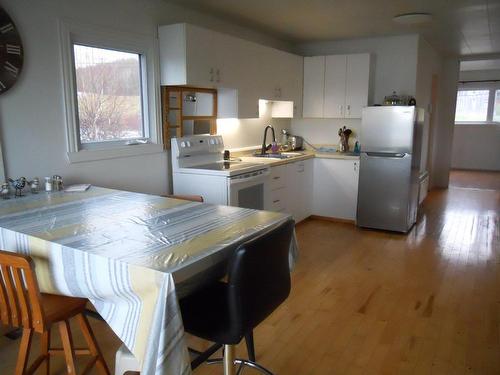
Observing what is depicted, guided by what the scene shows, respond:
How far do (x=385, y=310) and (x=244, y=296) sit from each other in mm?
1715

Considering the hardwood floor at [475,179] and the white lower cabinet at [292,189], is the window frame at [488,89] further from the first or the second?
the white lower cabinet at [292,189]

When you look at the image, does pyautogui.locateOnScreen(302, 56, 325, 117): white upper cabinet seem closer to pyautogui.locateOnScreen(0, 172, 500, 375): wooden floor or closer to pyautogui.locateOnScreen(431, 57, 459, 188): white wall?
pyautogui.locateOnScreen(0, 172, 500, 375): wooden floor

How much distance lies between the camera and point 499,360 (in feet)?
7.46

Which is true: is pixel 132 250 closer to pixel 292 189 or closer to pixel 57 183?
pixel 57 183

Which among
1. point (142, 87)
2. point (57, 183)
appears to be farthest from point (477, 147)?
point (57, 183)

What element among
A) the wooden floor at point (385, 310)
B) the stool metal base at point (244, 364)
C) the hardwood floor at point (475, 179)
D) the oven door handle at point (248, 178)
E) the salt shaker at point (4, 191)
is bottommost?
the wooden floor at point (385, 310)

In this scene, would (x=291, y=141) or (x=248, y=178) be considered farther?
(x=291, y=141)

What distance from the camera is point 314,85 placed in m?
5.33

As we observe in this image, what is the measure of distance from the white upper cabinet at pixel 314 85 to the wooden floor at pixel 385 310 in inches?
67.0

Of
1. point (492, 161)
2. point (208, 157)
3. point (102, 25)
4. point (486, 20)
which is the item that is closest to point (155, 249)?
point (102, 25)

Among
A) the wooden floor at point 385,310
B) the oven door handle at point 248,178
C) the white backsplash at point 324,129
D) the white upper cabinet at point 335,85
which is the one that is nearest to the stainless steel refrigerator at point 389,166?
the wooden floor at point 385,310

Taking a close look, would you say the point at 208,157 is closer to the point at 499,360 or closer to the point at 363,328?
the point at 363,328

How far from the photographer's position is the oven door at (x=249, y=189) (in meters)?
3.52

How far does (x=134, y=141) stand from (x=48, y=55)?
95cm
